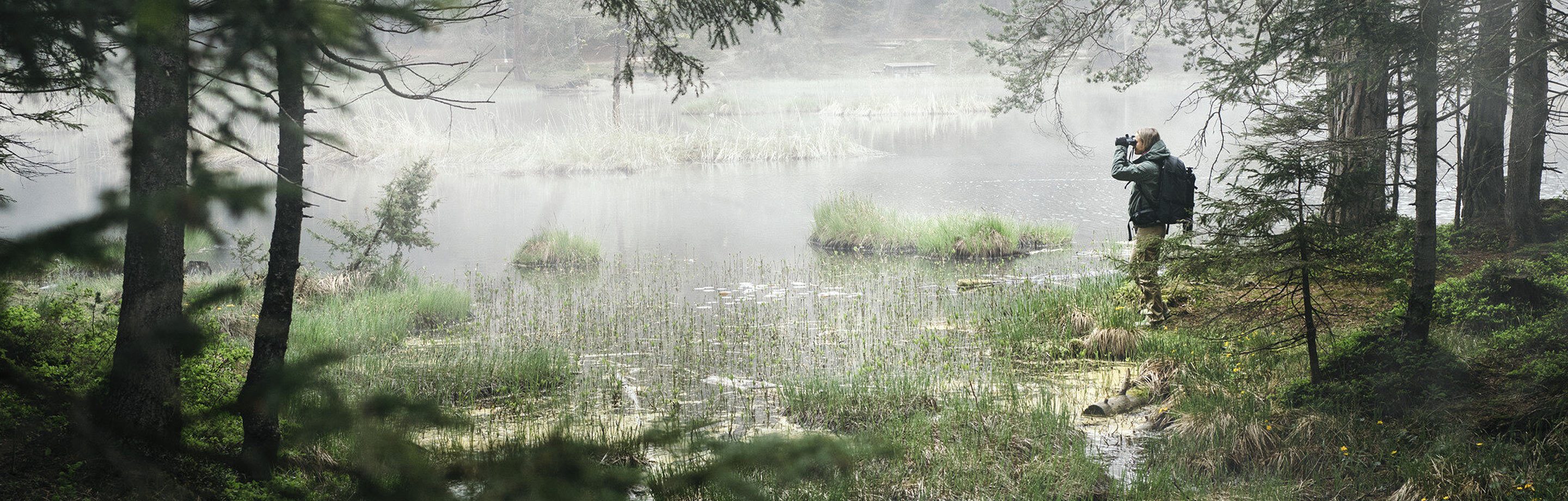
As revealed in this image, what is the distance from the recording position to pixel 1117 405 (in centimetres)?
661

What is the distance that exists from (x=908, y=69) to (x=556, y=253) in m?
42.8

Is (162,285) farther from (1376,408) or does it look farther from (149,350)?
(1376,408)

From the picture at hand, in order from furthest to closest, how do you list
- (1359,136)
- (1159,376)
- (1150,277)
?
(1150,277) → (1359,136) → (1159,376)

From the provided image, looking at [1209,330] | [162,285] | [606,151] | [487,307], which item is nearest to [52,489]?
[162,285]

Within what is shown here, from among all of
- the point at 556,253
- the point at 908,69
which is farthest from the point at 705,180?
the point at 908,69

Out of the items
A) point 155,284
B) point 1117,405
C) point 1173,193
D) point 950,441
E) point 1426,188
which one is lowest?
point 950,441

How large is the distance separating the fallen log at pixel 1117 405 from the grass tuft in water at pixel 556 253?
9303 mm

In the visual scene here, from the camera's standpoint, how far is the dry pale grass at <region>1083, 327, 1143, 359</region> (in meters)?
8.09

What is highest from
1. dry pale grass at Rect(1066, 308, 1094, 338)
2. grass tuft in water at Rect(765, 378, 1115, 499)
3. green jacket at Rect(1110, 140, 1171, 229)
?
green jacket at Rect(1110, 140, 1171, 229)

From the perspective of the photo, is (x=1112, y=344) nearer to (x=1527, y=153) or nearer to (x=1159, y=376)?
(x=1159, y=376)

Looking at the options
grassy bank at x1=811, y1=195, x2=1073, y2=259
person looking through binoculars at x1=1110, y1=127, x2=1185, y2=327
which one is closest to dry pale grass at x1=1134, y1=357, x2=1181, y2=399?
person looking through binoculars at x1=1110, y1=127, x2=1185, y2=327

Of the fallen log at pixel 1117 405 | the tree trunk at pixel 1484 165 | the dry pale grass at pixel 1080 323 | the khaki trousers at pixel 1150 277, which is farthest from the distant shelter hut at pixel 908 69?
the fallen log at pixel 1117 405

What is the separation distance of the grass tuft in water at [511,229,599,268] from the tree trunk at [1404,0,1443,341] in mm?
10840

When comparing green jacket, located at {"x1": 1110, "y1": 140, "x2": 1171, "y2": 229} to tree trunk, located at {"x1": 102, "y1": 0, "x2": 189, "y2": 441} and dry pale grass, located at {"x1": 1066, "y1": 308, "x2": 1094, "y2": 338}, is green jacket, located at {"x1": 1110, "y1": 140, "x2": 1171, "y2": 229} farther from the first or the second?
tree trunk, located at {"x1": 102, "y1": 0, "x2": 189, "y2": 441}
